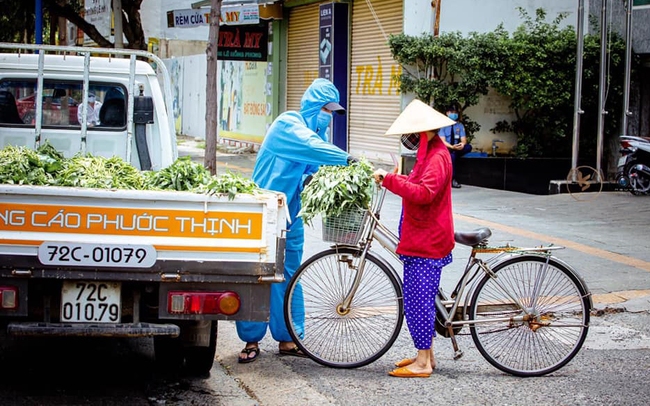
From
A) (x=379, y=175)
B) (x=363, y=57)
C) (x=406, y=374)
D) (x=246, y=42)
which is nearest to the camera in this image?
(x=379, y=175)

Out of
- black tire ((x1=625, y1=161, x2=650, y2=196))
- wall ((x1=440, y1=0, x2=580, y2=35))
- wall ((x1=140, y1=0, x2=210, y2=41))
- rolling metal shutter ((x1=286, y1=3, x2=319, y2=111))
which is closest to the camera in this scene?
black tire ((x1=625, y1=161, x2=650, y2=196))

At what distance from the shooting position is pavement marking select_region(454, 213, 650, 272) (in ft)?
31.7

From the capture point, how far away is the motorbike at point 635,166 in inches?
605

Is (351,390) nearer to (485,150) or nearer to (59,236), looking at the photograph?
(59,236)

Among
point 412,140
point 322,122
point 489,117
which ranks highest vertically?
point 489,117

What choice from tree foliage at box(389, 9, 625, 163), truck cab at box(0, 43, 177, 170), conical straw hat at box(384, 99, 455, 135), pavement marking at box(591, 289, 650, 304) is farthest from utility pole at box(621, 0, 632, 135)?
conical straw hat at box(384, 99, 455, 135)

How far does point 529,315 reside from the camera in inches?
227

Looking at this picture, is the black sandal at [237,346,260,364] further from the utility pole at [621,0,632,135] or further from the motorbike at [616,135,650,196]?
the utility pole at [621,0,632,135]

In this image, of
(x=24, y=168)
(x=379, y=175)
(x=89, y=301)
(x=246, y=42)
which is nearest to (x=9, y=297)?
(x=89, y=301)

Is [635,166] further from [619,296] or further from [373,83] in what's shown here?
[619,296]

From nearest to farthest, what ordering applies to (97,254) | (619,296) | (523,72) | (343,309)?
(97,254), (343,309), (619,296), (523,72)

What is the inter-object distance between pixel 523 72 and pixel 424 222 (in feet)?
42.4

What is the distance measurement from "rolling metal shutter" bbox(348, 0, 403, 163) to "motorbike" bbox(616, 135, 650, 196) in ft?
15.2

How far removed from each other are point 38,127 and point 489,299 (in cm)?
343
